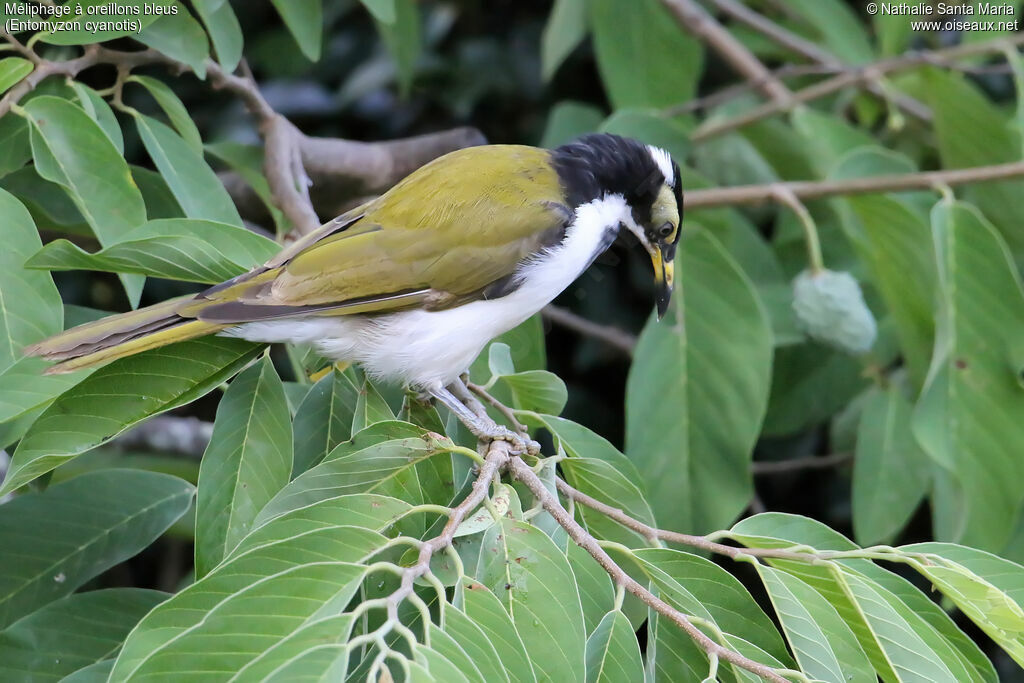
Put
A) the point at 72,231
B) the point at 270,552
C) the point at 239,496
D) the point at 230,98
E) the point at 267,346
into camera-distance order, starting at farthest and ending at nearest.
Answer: the point at 230,98, the point at 72,231, the point at 267,346, the point at 239,496, the point at 270,552

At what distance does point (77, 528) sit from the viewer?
2209 millimetres

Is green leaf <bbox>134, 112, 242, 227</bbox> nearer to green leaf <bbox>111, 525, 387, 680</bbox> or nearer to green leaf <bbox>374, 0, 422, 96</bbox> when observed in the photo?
green leaf <bbox>111, 525, 387, 680</bbox>

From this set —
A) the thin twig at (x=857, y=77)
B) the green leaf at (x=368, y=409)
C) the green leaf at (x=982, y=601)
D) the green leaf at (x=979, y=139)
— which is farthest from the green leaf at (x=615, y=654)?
the green leaf at (x=979, y=139)

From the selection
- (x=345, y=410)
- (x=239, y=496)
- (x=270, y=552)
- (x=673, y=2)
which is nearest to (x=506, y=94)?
(x=673, y=2)

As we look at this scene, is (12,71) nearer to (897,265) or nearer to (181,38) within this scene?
(181,38)

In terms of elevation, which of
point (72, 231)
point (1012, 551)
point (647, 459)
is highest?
point (72, 231)

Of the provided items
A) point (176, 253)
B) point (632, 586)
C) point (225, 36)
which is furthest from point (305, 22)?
point (632, 586)

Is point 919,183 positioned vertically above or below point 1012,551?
above

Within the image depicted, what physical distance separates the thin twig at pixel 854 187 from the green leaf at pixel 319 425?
1574 millimetres

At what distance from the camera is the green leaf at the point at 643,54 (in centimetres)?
409

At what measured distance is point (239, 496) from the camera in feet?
6.20

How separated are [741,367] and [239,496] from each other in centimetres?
174

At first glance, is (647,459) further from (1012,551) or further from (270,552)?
(270,552)

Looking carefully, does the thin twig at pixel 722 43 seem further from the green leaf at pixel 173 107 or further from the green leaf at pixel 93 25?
the green leaf at pixel 93 25
